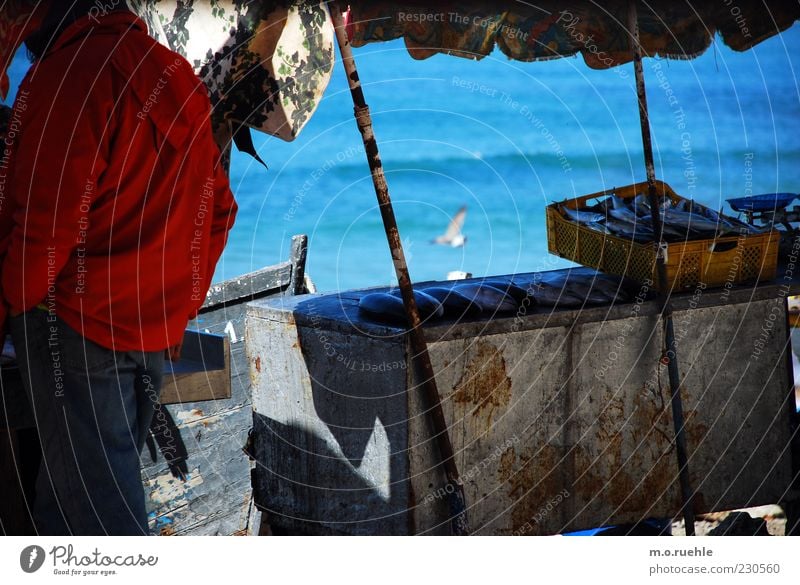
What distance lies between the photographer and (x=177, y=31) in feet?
12.5

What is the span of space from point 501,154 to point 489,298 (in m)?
12.7

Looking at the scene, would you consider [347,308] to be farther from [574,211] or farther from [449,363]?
[574,211]

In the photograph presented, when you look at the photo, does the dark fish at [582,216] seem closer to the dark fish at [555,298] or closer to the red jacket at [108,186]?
the dark fish at [555,298]

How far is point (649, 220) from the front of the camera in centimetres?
397

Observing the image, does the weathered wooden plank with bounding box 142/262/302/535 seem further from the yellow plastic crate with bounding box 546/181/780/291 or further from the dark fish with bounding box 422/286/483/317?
the yellow plastic crate with bounding box 546/181/780/291

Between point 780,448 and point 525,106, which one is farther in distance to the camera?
point 525,106

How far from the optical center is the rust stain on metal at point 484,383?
11.4ft

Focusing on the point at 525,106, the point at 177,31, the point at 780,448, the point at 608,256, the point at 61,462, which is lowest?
the point at 780,448

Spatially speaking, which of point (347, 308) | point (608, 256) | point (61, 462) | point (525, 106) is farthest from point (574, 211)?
point (525, 106)

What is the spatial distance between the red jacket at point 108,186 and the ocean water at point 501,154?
8.02 metres

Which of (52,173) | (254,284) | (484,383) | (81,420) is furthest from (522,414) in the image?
(254,284)


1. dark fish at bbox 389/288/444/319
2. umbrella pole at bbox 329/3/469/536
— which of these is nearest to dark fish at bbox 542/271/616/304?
dark fish at bbox 389/288/444/319

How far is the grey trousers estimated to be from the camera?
2635 mm
